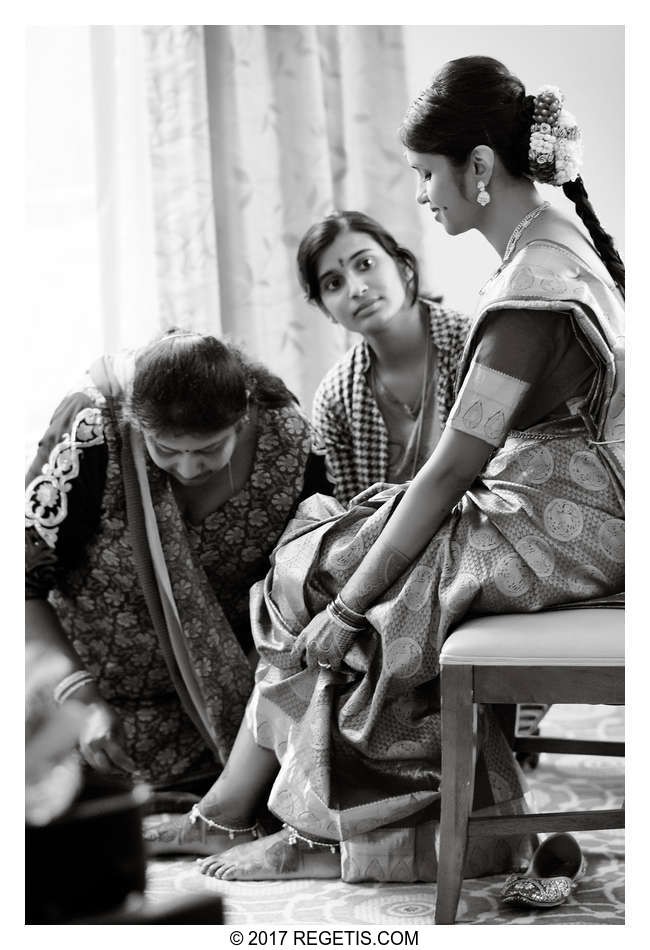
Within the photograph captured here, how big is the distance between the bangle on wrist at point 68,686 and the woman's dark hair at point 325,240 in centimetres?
96

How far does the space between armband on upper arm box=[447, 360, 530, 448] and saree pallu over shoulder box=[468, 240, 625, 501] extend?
0.22ft

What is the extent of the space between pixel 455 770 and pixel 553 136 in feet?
3.18

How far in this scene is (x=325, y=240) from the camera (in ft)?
7.76

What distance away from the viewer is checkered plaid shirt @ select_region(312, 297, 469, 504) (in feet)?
8.00

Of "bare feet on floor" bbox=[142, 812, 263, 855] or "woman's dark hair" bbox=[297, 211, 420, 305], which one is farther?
"woman's dark hair" bbox=[297, 211, 420, 305]

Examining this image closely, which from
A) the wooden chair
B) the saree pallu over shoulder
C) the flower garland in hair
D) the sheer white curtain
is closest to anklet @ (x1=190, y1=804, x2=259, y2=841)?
the wooden chair

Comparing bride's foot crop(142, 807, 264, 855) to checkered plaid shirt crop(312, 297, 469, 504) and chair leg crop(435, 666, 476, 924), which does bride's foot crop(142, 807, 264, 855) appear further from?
checkered plaid shirt crop(312, 297, 469, 504)

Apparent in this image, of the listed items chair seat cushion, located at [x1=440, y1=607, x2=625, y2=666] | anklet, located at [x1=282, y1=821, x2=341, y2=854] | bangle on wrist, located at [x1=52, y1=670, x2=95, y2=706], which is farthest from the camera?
bangle on wrist, located at [x1=52, y1=670, x2=95, y2=706]

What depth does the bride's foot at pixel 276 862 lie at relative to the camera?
1.86 m

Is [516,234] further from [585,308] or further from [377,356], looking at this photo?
[377,356]

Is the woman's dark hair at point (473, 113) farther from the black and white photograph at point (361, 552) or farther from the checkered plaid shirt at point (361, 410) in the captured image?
the checkered plaid shirt at point (361, 410)

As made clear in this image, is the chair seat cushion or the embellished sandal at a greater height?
the chair seat cushion

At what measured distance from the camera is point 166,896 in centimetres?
177

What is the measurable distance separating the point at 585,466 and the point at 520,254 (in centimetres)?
34
